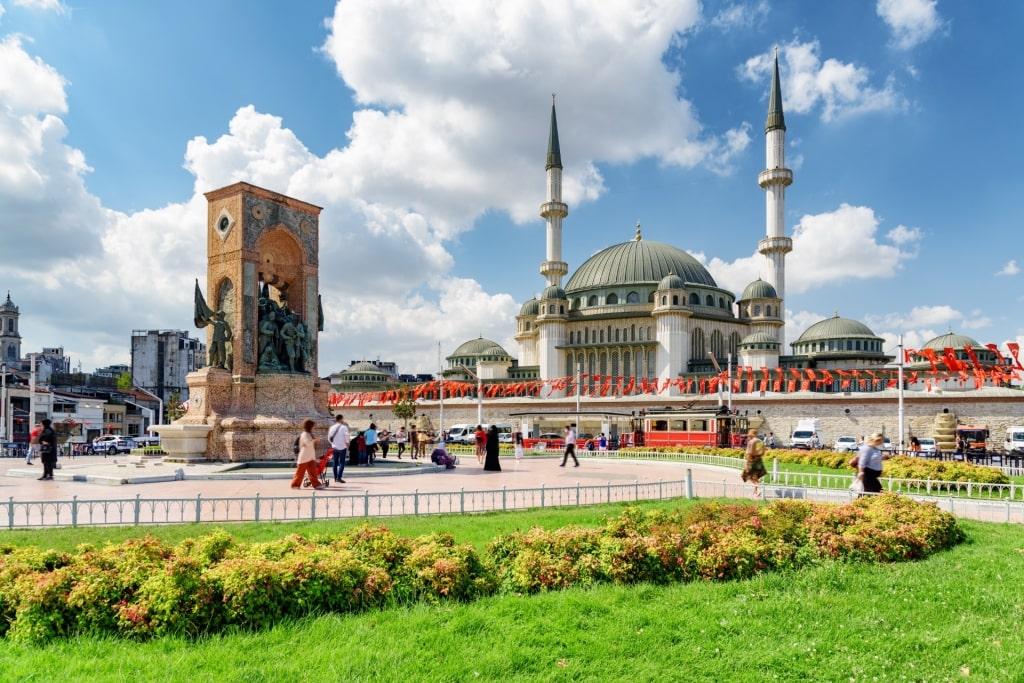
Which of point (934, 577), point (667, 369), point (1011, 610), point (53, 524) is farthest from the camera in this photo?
point (667, 369)

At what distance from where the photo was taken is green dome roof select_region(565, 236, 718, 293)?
69.1 meters

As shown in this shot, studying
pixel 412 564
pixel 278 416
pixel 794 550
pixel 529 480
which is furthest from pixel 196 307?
pixel 794 550

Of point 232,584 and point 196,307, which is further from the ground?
point 196,307

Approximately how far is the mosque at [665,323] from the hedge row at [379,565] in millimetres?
46593

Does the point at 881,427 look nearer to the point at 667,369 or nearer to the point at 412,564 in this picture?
the point at 667,369

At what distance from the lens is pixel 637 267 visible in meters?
69.4

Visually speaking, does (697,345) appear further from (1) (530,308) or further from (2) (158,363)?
(2) (158,363)

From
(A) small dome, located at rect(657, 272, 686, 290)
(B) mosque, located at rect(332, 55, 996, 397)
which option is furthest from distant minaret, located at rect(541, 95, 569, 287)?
(A) small dome, located at rect(657, 272, 686, 290)

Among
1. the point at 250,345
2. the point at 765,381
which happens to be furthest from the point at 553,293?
the point at 250,345

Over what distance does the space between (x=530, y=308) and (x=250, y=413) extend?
55566 mm

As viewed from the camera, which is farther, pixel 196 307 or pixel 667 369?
pixel 667 369

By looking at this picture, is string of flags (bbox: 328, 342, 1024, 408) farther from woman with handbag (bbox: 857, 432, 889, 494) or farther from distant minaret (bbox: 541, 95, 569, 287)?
woman with handbag (bbox: 857, 432, 889, 494)

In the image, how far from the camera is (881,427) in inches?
1690

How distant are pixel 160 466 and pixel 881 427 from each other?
40.2 metres
